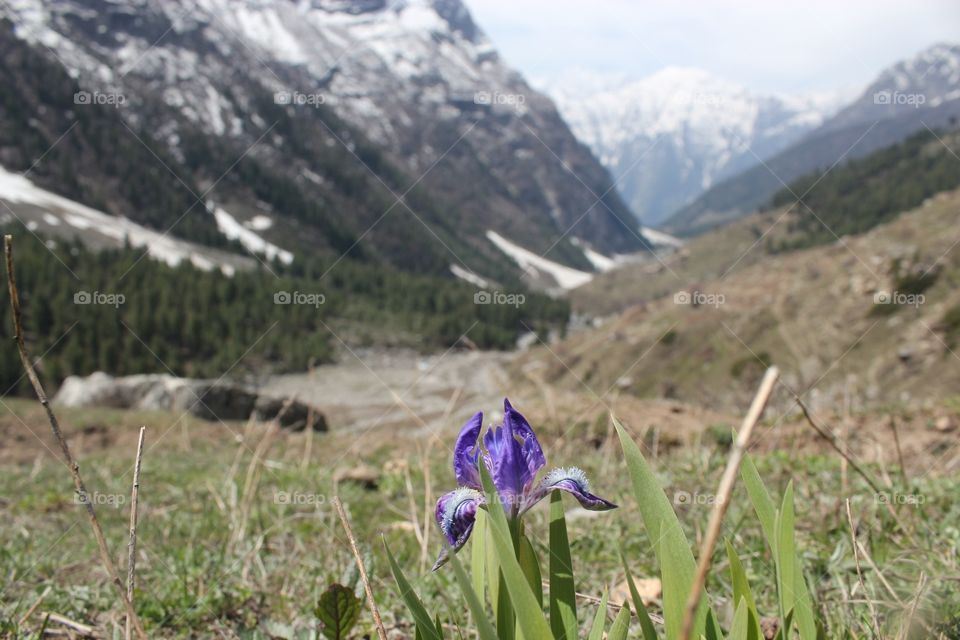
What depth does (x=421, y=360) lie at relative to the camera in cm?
7331

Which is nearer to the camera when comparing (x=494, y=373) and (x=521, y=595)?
(x=521, y=595)

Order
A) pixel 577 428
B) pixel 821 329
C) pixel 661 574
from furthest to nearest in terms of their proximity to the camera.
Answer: pixel 821 329
pixel 577 428
pixel 661 574

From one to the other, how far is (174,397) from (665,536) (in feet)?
98.8

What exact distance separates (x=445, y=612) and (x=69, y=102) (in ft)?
406

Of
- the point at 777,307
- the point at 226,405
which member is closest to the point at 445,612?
the point at 226,405

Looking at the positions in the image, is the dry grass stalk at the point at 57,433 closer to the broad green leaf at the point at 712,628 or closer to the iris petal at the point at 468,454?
the iris petal at the point at 468,454

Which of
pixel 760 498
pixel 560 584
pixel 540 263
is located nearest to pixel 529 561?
pixel 560 584

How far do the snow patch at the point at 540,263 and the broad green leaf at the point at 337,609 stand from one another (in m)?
171

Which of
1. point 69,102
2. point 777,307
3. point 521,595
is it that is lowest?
point 777,307

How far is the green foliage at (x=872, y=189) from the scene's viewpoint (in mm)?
104875

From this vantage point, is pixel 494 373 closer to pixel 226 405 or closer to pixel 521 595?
pixel 521 595

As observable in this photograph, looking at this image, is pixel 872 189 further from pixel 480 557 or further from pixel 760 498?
pixel 480 557

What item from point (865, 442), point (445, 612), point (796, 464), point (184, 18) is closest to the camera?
point (445, 612)

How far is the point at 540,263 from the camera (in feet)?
592
